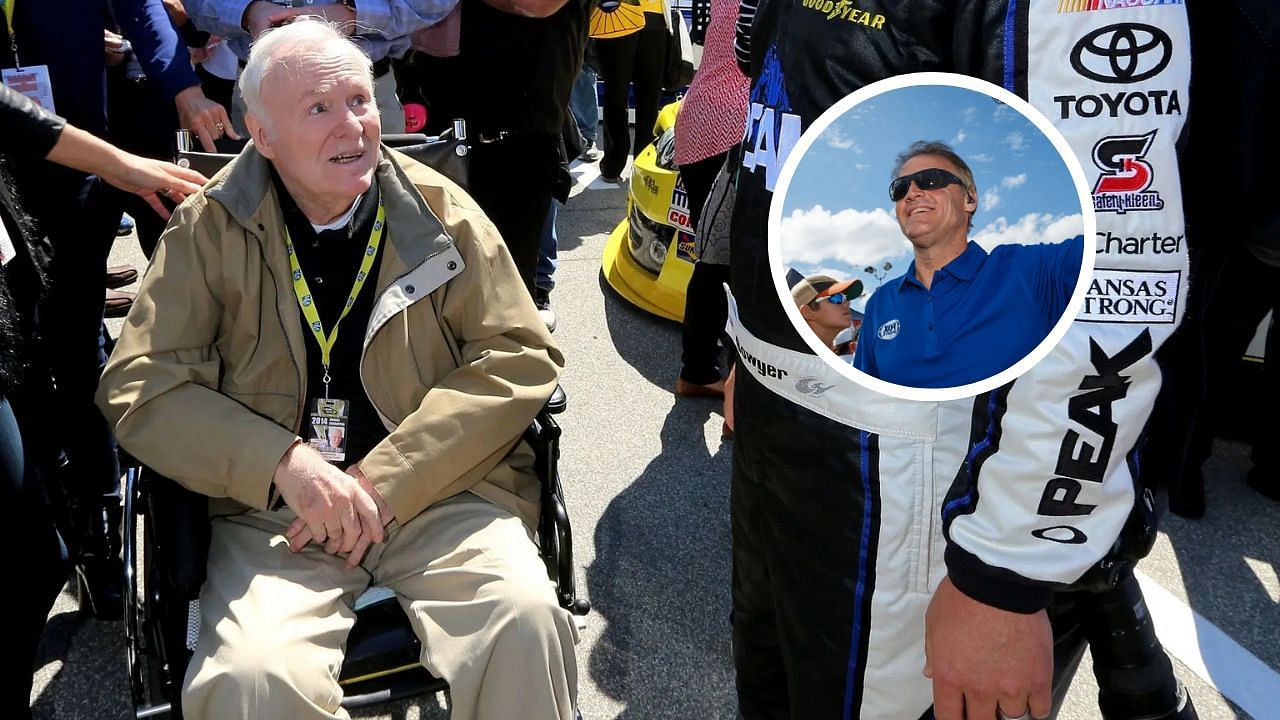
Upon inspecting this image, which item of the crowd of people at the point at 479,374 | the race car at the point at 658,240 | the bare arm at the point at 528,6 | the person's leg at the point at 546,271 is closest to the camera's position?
the crowd of people at the point at 479,374

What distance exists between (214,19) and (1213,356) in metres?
3.51

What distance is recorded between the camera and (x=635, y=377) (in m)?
4.28

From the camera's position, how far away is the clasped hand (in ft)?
6.50

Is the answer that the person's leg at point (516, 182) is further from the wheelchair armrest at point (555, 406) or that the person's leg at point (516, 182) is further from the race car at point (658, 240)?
the wheelchair armrest at point (555, 406)

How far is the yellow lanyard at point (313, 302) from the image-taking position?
7.05 feet

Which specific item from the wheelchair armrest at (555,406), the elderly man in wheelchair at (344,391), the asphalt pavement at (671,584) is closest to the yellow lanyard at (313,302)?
the elderly man in wheelchair at (344,391)

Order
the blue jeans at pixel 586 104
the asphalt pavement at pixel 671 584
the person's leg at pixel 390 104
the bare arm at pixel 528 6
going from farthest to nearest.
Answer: the blue jeans at pixel 586 104, the person's leg at pixel 390 104, the bare arm at pixel 528 6, the asphalt pavement at pixel 671 584

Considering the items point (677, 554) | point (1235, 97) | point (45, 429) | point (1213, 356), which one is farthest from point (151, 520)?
point (1213, 356)

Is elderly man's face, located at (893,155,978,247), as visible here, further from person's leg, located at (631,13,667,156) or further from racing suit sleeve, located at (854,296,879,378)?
person's leg, located at (631,13,667,156)

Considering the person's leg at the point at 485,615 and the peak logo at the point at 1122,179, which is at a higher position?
the peak logo at the point at 1122,179

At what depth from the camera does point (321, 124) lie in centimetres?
211

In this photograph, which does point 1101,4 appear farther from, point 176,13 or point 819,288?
point 176,13

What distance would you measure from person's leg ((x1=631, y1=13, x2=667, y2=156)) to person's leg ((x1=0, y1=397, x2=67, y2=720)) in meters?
4.96

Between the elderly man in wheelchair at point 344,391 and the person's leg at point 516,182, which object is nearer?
the elderly man in wheelchair at point 344,391
